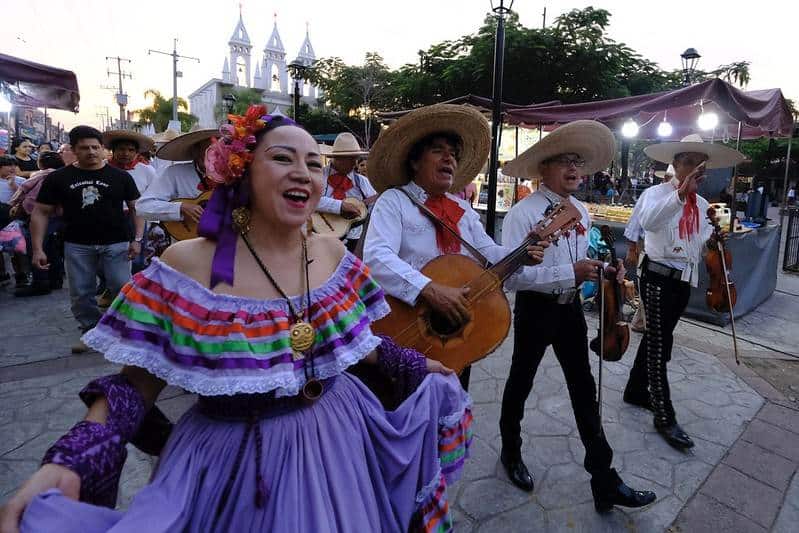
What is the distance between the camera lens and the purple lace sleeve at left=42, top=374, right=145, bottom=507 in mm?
1086

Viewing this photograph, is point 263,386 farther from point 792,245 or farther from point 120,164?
point 792,245

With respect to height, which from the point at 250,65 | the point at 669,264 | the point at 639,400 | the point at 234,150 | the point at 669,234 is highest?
the point at 250,65

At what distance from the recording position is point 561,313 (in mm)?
2775

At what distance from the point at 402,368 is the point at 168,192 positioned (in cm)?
338

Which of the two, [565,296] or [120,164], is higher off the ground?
[120,164]

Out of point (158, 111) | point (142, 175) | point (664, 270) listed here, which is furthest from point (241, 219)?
point (158, 111)

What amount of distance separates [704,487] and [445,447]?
2.43 meters

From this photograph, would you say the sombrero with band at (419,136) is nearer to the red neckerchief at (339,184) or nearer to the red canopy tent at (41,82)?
the red neckerchief at (339,184)

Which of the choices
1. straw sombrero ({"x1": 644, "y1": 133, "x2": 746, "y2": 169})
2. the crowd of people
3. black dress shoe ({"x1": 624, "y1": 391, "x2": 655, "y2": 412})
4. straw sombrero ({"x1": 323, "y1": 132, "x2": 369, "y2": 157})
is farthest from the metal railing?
the crowd of people

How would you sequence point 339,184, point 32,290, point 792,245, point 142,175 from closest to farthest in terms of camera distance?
point 339,184, point 142,175, point 32,290, point 792,245

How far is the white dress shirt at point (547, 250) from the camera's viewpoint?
264 cm

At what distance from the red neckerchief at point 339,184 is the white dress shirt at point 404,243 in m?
2.81

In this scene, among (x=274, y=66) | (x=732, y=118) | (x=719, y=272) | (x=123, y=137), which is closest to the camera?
(x=719, y=272)

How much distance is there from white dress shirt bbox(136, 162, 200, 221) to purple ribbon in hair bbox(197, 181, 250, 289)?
9.42 feet
